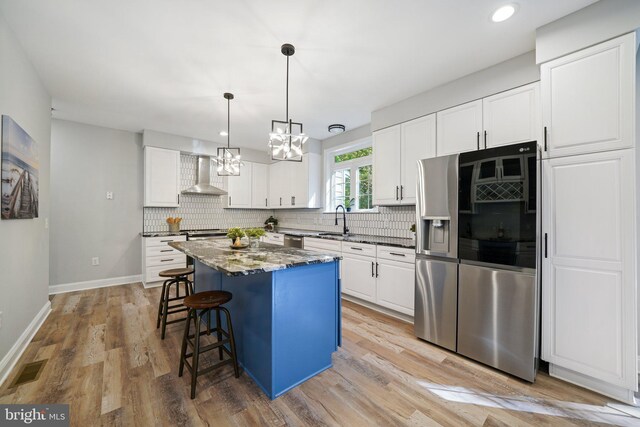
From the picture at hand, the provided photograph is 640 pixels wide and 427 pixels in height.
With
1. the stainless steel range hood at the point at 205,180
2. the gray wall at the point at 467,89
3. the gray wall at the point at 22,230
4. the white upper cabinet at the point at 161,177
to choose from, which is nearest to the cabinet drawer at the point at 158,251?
the white upper cabinet at the point at 161,177

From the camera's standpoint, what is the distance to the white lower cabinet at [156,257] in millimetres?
4273

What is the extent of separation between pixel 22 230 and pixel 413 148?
157 inches

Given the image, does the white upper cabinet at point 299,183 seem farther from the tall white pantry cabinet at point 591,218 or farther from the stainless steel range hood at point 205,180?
the tall white pantry cabinet at point 591,218

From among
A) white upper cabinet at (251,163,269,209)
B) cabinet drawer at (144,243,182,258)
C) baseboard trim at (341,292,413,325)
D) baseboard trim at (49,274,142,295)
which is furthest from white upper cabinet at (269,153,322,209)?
baseboard trim at (49,274,142,295)

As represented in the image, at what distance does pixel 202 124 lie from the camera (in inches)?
166

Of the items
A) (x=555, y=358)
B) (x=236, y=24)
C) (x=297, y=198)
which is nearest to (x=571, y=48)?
(x=555, y=358)

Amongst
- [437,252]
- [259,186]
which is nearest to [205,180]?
[259,186]

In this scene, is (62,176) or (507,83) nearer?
(507,83)

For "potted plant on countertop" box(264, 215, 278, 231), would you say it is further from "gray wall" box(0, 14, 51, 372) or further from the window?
"gray wall" box(0, 14, 51, 372)

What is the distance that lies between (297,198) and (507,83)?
3.61 metres

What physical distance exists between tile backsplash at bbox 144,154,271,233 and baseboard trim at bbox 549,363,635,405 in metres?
5.39

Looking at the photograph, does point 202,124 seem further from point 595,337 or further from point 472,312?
point 595,337

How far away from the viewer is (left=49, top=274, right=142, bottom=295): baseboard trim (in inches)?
157

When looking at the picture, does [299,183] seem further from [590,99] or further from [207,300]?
[590,99]
